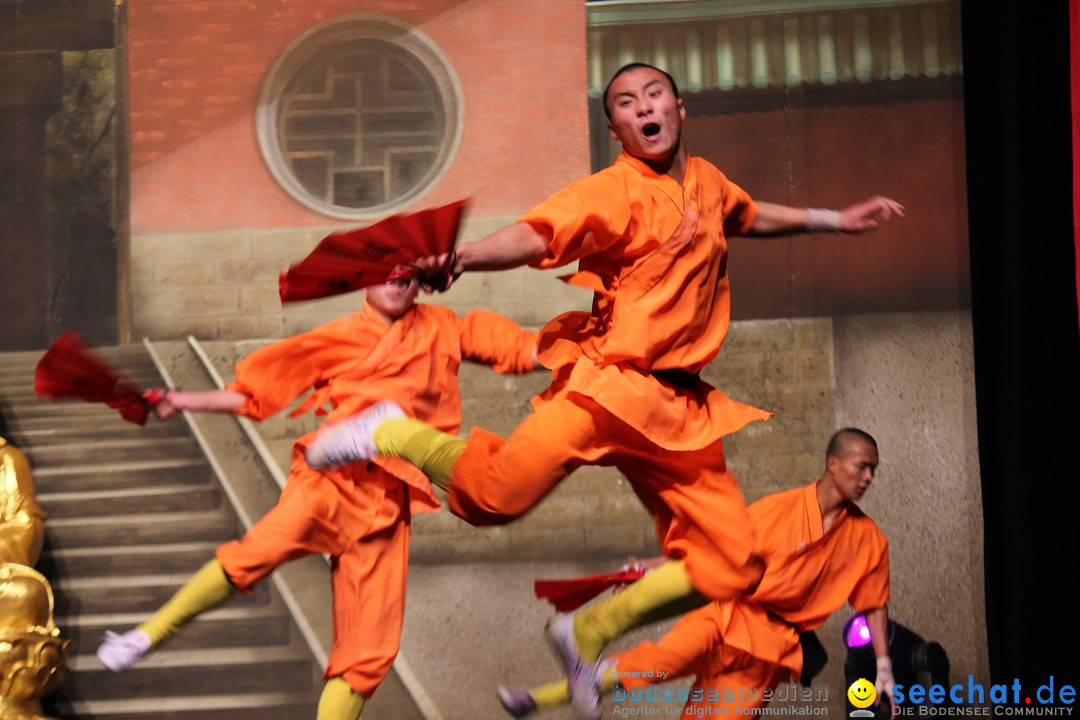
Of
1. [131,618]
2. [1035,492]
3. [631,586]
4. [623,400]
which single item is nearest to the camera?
[623,400]

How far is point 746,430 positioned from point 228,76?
2.13 meters

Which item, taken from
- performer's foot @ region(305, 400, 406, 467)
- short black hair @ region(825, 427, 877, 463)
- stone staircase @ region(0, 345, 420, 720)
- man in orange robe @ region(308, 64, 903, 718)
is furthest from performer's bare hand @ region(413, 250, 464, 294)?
stone staircase @ region(0, 345, 420, 720)

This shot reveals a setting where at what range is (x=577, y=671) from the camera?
285 cm

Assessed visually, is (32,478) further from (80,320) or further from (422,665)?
(422,665)

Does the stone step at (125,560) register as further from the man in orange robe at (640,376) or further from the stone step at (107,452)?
the man in orange robe at (640,376)

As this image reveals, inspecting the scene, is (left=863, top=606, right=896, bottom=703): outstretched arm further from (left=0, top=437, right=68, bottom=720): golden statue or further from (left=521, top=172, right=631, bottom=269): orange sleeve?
(left=0, top=437, right=68, bottom=720): golden statue

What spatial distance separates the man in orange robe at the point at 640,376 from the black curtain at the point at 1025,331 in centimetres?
148

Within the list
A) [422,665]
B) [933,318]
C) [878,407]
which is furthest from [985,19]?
[422,665]

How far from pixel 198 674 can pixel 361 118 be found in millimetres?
1935

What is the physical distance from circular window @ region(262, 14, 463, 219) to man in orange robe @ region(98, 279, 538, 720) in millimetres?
835

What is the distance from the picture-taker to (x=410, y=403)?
3.29 meters

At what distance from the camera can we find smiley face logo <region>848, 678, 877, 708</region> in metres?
3.57

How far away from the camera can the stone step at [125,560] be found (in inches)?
161

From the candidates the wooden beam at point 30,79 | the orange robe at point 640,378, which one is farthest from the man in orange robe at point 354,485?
the wooden beam at point 30,79
